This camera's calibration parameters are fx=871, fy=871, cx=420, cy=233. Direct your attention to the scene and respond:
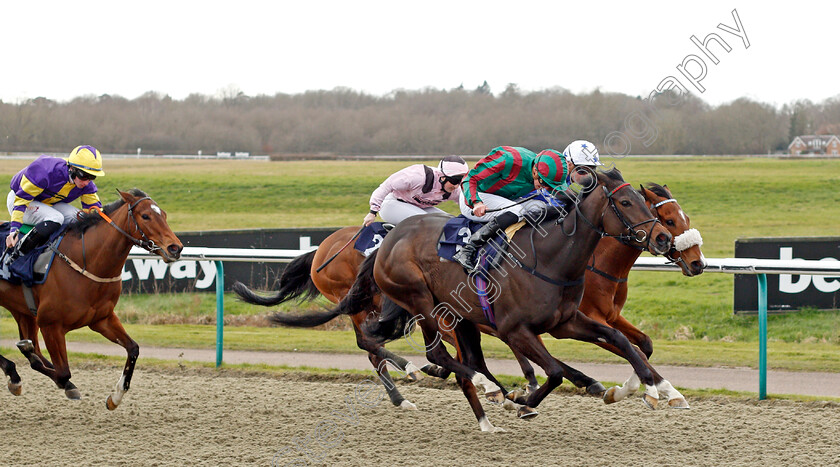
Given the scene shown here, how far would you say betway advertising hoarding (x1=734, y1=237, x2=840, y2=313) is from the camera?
8867 millimetres

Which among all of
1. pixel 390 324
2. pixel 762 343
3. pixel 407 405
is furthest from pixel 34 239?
pixel 762 343

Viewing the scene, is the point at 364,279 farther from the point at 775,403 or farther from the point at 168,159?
the point at 168,159

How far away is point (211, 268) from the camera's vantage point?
35.2 ft

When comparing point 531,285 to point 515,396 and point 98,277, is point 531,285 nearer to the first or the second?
point 515,396

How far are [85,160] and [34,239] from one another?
65cm

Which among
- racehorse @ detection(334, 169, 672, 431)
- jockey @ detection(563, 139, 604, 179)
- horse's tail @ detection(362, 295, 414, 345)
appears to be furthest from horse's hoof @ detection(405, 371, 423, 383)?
jockey @ detection(563, 139, 604, 179)

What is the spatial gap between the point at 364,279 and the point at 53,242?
6.91 ft

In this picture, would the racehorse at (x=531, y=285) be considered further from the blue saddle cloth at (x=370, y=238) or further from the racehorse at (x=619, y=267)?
the blue saddle cloth at (x=370, y=238)

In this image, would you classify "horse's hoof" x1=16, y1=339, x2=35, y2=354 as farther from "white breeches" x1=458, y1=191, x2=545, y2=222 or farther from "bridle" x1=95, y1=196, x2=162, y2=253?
"white breeches" x1=458, y1=191, x2=545, y2=222

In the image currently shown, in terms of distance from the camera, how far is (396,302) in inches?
216

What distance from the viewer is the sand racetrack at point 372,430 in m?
4.41

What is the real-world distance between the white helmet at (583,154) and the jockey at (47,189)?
310 centimetres

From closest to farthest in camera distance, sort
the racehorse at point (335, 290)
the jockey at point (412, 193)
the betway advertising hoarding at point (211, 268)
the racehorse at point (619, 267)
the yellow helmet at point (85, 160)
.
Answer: the racehorse at point (619, 267), the yellow helmet at point (85, 160), the racehorse at point (335, 290), the jockey at point (412, 193), the betway advertising hoarding at point (211, 268)

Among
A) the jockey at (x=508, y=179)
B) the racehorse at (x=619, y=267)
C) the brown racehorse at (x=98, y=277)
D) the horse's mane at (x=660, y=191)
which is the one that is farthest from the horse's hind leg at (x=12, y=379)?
the horse's mane at (x=660, y=191)
